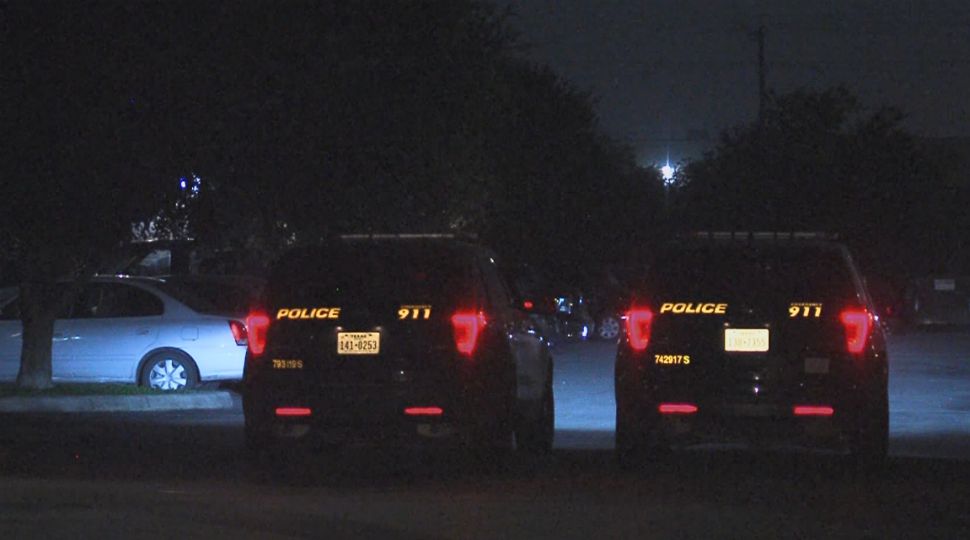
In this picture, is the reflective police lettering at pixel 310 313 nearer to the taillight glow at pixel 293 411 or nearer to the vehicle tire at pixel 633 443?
the taillight glow at pixel 293 411

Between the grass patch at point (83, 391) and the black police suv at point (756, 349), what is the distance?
29.3 feet

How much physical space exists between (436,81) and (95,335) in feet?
18.4

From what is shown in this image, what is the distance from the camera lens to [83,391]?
1888 cm

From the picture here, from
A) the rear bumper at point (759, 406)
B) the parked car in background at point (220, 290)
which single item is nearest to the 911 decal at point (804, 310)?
the rear bumper at point (759, 406)

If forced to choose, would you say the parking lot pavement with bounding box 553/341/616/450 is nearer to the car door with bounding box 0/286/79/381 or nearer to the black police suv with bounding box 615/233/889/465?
the black police suv with bounding box 615/233/889/465

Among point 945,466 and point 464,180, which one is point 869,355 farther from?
Answer: point 464,180

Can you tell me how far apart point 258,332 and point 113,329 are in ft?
29.5

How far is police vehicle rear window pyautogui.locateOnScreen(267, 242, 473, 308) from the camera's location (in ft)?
37.9

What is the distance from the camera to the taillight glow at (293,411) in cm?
1151

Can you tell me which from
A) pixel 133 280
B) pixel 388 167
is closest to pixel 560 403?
pixel 388 167

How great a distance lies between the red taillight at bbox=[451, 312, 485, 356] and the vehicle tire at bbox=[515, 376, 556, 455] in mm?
1518

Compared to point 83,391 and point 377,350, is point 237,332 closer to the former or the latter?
point 83,391

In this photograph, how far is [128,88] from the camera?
16.7 m

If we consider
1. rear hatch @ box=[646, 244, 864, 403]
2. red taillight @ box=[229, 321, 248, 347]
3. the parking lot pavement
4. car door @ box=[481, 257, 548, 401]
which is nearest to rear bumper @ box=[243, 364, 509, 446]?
car door @ box=[481, 257, 548, 401]
